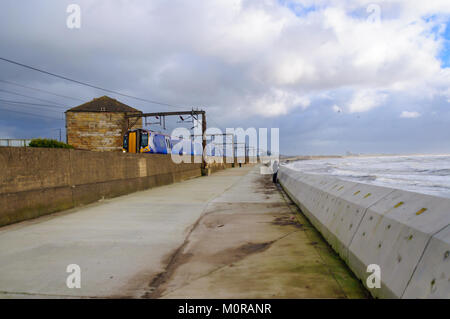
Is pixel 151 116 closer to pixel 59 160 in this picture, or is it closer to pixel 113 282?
pixel 59 160

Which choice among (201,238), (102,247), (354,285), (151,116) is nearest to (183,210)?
(201,238)

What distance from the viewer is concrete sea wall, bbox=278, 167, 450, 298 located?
2043 millimetres

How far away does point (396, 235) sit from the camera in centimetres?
262

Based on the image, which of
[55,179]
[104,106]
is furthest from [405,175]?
→ [104,106]

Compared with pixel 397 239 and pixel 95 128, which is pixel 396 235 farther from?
pixel 95 128

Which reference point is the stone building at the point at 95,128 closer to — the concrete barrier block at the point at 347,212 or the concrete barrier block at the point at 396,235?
the concrete barrier block at the point at 347,212

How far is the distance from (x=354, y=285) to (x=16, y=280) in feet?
11.3

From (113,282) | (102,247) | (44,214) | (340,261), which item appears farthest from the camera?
(44,214)

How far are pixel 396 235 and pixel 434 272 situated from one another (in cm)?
63

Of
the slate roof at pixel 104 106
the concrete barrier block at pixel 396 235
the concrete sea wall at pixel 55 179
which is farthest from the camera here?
the slate roof at pixel 104 106

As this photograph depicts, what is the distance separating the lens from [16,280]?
3.27 meters

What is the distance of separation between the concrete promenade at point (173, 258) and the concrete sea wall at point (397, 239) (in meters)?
0.31

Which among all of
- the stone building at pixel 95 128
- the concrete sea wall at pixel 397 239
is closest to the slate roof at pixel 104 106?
the stone building at pixel 95 128

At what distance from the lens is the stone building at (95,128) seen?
4566cm
